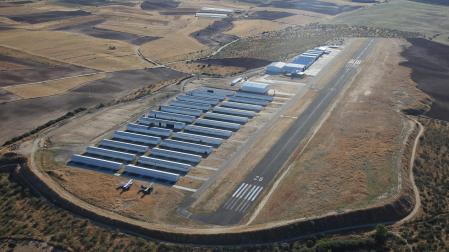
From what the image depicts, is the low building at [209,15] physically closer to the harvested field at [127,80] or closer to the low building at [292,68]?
the harvested field at [127,80]

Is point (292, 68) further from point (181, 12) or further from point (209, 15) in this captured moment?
point (181, 12)

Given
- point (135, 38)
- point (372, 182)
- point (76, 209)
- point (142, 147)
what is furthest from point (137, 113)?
point (135, 38)

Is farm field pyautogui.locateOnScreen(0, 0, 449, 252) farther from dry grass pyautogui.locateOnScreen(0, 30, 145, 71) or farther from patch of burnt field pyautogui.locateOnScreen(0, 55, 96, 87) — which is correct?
dry grass pyautogui.locateOnScreen(0, 30, 145, 71)

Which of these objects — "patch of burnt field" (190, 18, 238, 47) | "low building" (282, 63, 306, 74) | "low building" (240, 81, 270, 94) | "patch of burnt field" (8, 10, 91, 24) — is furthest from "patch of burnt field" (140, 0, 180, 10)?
"low building" (240, 81, 270, 94)

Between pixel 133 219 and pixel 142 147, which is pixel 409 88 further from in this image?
pixel 133 219

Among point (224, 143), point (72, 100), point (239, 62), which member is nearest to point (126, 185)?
point (224, 143)

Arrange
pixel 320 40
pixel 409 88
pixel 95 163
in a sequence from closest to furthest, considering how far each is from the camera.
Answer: pixel 95 163
pixel 409 88
pixel 320 40

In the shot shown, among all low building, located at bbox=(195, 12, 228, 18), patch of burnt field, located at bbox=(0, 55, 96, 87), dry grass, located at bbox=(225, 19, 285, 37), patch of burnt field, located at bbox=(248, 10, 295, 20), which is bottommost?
patch of burnt field, located at bbox=(0, 55, 96, 87)
